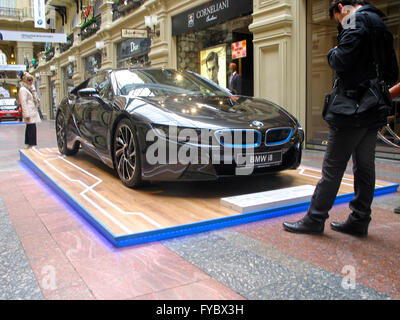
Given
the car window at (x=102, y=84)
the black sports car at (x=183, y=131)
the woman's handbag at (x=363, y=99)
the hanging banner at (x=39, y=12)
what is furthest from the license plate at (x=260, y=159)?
the hanging banner at (x=39, y=12)

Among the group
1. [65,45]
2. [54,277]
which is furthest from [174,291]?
[65,45]

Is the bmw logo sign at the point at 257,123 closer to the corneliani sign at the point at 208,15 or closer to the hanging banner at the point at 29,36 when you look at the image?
the corneliani sign at the point at 208,15

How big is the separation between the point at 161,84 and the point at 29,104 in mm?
4644

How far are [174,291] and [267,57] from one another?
7541mm

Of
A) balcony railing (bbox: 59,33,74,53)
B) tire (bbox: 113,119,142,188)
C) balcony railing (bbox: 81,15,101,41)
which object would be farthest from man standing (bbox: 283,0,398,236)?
balcony railing (bbox: 59,33,74,53)

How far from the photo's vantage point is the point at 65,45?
27.9 metres

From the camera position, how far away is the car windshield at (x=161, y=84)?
15.0 feet

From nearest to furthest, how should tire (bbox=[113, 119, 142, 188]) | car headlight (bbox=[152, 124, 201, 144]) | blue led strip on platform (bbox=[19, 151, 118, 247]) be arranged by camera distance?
blue led strip on platform (bbox=[19, 151, 118, 247]) → car headlight (bbox=[152, 124, 201, 144]) → tire (bbox=[113, 119, 142, 188])

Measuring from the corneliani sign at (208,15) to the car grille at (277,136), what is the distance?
646 centimetres

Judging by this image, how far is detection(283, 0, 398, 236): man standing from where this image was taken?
251 cm

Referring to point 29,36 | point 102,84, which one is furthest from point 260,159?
point 29,36

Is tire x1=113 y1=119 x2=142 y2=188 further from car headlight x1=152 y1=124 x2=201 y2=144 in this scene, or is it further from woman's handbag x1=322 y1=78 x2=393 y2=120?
woman's handbag x1=322 y1=78 x2=393 y2=120

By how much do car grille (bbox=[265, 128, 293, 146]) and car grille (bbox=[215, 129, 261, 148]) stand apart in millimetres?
130
